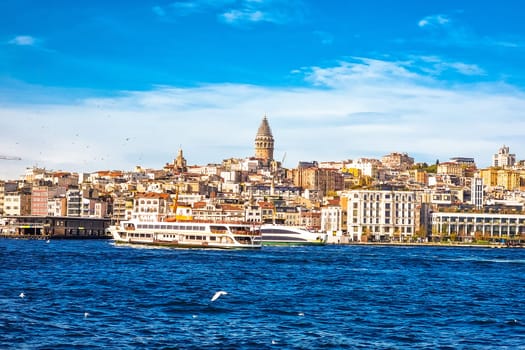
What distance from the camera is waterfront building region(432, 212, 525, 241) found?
12625cm

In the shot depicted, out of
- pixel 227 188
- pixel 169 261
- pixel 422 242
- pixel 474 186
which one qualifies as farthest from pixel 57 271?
pixel 227 188

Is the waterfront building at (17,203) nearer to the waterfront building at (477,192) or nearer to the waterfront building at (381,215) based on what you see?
the waterfront building at (381,215)

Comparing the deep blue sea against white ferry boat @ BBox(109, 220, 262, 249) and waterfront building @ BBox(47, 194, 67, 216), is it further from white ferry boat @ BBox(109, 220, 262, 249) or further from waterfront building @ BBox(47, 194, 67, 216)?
waterfront building @ BBox(47, 194, 67, 216)

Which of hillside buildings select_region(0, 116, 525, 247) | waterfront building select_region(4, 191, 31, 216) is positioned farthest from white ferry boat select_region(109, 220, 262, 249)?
waterfront building select_region(4, 191, 31, 216)

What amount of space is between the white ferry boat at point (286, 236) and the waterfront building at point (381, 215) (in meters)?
18.7

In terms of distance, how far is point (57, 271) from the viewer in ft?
159

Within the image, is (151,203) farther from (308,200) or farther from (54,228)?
(308,200)

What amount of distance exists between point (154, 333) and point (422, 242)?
9884 centimetres

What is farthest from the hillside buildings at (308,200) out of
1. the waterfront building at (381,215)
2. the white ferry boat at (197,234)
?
the white ferry boat at (197,234)

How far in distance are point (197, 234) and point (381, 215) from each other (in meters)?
50.9

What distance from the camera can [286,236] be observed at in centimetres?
10481

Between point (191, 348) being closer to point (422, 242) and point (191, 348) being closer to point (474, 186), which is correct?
point (422, 242)

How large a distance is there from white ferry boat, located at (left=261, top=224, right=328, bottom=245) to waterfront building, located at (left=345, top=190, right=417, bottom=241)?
18.7 metres

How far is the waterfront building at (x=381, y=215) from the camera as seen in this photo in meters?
126
